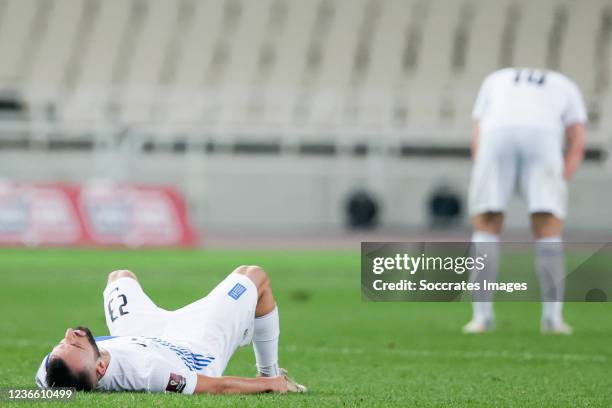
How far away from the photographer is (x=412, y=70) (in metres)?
40.3

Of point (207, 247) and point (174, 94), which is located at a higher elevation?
point (174, 94)

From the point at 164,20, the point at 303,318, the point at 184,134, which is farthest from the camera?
the point at 164,20

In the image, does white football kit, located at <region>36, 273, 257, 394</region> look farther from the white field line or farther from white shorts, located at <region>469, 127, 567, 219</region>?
white shorts, located at <region>469, 127, 567, 219</region>

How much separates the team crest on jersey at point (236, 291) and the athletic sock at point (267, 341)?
301 millimetres

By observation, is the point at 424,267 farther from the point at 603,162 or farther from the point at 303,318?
the point at 603,162

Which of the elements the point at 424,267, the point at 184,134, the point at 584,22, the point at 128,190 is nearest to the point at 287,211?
the point at 184,134

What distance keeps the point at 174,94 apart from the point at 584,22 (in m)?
11.7

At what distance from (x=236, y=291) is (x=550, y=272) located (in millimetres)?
4534

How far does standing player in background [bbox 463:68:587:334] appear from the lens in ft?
36.2

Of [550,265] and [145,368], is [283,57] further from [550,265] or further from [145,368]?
[145,368]

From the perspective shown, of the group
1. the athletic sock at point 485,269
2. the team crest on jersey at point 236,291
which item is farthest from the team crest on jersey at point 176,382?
the athletic sock at point 485,269

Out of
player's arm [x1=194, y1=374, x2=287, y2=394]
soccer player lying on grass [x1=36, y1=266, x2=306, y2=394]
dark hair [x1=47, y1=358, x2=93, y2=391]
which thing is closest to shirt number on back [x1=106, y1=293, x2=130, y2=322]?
soccer player lying on grass [x1=36, y1=266, x2=306, y2=394]

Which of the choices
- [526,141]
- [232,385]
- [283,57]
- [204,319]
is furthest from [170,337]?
[283,57]

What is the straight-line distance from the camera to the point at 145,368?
6.45 metres
